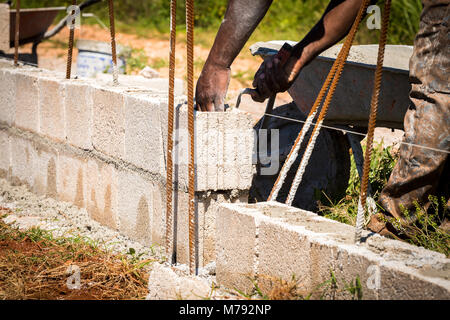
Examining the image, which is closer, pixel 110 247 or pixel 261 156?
pixel 110 247

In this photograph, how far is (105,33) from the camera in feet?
38.1

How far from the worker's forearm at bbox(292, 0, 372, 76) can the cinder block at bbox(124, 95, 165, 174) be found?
819mm

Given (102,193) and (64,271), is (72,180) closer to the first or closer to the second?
(102,193)

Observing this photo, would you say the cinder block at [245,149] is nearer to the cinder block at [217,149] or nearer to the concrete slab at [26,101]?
the cinder block at [217,149]

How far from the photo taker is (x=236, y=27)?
9.79 feet

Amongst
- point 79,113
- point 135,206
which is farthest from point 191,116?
point 79,113

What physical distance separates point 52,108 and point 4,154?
102 cm

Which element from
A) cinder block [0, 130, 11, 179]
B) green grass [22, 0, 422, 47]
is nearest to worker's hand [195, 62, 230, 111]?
cinder block [0, 130, 11, 179]

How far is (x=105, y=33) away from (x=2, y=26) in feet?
16.2

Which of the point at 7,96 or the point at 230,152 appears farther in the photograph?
the point at 7,96

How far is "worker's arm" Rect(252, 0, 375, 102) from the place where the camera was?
9.87ft

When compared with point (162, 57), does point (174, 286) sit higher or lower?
lower
